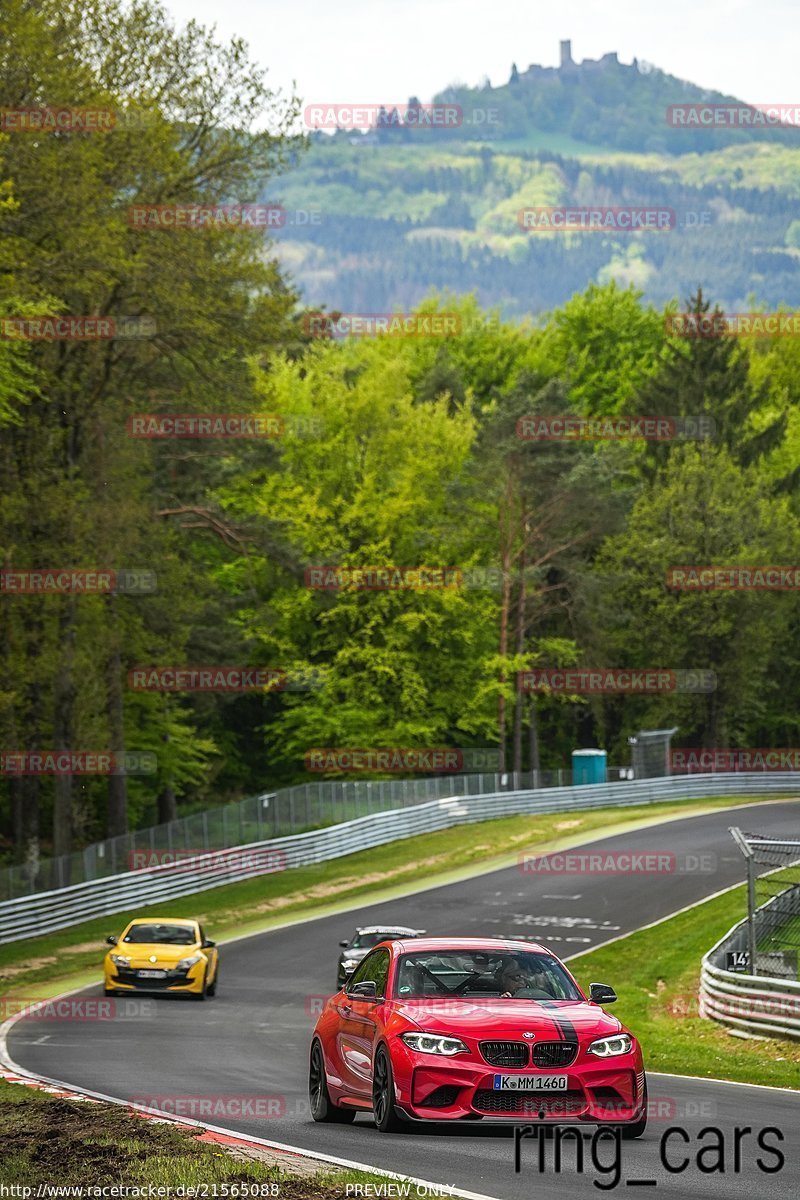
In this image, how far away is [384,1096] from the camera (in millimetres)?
11188

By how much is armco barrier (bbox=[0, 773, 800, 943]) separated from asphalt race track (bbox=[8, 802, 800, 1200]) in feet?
18.4

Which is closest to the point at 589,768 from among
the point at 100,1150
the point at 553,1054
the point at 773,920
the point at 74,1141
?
the point at 773,920

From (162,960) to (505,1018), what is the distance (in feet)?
59.0

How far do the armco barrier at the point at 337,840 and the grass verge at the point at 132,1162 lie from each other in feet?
92.8

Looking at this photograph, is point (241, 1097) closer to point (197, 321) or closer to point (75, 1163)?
point (75, 1163)

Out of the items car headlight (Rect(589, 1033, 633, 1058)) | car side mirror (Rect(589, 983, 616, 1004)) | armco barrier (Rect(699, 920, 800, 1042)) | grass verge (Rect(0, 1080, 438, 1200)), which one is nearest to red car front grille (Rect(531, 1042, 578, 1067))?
car headlight (Rect(589, 1033, 633, 1058))

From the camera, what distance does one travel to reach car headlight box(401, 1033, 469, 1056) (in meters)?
10.8

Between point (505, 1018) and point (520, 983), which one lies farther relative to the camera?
point (520, 983)

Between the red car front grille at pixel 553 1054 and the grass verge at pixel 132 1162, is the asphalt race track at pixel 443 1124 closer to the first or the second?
the red car front grille at pixel 553 1054

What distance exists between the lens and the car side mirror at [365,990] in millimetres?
12078

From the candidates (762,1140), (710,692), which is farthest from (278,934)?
(710,692)

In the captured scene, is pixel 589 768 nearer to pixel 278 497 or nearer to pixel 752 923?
pixel 278 497

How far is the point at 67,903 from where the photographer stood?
41.0m

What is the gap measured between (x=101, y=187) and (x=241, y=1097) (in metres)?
27.9
